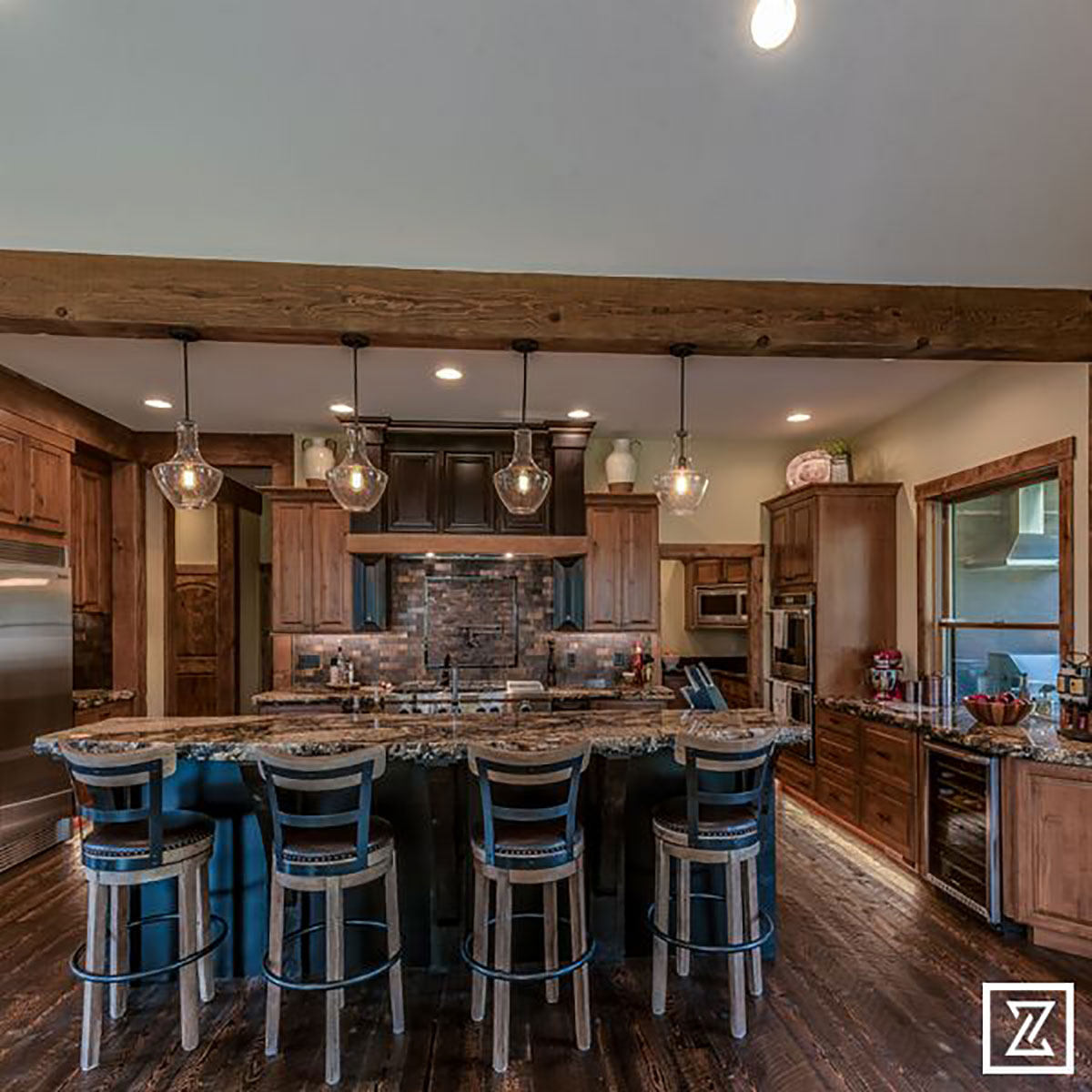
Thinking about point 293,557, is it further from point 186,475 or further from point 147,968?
point 147,968

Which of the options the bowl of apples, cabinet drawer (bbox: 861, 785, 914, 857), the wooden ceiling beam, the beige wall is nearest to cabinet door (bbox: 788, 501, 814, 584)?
the beige wall

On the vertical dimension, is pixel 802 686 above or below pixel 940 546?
below

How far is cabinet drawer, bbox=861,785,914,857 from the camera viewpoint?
161 inches

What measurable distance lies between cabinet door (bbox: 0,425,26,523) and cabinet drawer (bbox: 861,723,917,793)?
5229 mm

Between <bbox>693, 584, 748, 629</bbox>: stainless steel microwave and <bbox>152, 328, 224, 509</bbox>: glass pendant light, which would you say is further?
<bbox>693, 584, 748, 629</bbox>: stainless steel microwave

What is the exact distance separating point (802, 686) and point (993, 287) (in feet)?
9.81

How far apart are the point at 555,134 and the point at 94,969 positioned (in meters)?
3.25

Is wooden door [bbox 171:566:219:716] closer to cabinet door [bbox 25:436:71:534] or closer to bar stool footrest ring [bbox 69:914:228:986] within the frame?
cabinet door [bbox 25:436:71:534]

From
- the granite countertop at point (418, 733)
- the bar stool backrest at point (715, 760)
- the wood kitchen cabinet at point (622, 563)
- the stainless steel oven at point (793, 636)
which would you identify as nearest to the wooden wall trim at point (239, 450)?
the wood kitchen cabinet at point (622, 563)

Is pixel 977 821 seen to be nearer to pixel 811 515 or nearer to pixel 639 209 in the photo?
pixel 811 515

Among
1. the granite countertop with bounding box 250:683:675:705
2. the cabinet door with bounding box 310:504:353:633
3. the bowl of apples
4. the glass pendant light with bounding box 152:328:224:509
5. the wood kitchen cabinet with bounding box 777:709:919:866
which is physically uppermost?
the glass pendant light with bounding box 152:328:224:509

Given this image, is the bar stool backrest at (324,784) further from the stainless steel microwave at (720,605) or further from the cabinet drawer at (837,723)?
the stainless steel microwave at (720,605)

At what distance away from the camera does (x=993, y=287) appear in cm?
329

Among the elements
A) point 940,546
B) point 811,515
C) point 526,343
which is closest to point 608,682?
point 811,515
